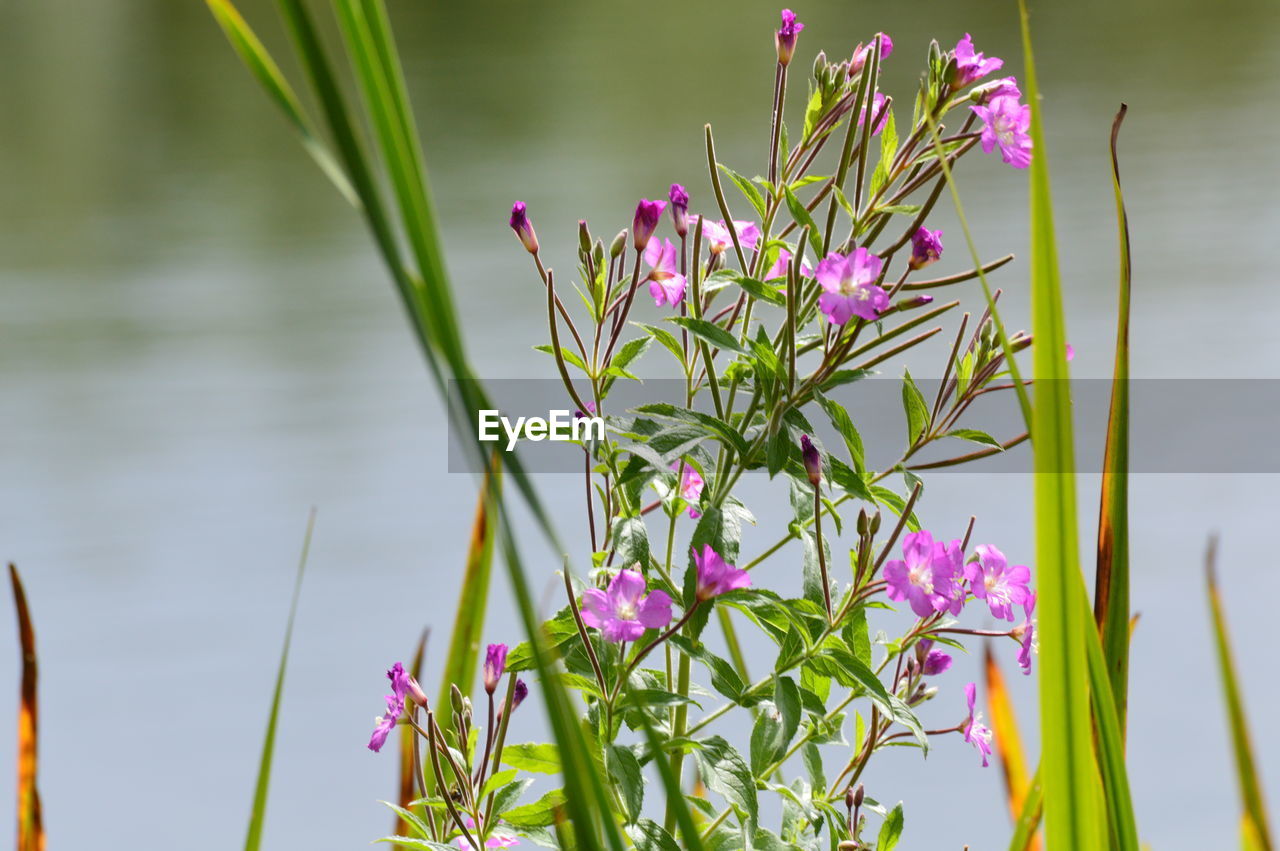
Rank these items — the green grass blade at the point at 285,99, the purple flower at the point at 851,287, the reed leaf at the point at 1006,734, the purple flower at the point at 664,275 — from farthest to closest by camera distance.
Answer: the reed leaf at the point at 1006,734 < the purple flower at the point at 664,275 < the purple flower at the point at 851,287 < the green grass blade at the point at 285,99

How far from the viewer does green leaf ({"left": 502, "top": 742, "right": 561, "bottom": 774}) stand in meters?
0.46

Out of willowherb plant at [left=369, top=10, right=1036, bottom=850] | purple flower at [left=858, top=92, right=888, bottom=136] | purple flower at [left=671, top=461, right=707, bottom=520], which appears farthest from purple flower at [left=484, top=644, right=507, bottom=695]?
purple flower at [left=858, top=92, right=888, bottom=136]

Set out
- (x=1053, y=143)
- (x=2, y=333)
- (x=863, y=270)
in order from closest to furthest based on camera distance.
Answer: (x=863, y=270) < (x=2, y=333) < (x=1053, y=143)

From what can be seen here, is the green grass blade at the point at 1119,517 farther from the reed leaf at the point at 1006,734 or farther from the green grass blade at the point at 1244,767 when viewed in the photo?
the reed leaf at the point at 1006,734

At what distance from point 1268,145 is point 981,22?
4.54ft

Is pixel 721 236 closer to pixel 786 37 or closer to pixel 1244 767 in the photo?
pixel 786 37

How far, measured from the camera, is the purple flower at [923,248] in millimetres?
437

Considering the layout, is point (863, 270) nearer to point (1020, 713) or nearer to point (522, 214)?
point (522, 214)

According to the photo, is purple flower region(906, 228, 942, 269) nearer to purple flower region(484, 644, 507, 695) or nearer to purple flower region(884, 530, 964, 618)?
purple flower region(884, 530, 964, 618)

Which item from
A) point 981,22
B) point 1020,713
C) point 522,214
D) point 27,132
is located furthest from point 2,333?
point 981,22

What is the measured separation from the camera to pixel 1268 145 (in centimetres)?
318

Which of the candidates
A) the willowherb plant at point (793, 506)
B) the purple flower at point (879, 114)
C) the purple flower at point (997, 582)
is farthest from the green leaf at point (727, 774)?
the purple flower at point (879, 114)

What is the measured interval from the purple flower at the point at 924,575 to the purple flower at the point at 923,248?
3.6 inches

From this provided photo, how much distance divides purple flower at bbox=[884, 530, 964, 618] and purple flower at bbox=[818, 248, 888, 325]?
78 mm
